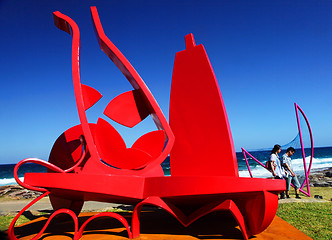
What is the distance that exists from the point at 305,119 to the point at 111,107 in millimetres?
7077

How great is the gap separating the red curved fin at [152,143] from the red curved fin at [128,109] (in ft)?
1.24

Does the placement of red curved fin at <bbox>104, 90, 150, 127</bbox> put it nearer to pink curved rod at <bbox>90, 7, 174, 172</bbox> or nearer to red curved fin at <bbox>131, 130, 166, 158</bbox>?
pink curved rod at <bbox>90, 7, 174, 172</bbox>

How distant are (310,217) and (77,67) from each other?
641 centimetres

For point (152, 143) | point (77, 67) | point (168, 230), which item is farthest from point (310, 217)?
point (77, 67)

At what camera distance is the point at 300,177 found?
33.7ft

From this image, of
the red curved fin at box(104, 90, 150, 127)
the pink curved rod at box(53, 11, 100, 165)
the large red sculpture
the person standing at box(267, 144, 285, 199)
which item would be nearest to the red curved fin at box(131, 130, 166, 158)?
the large red sculpture

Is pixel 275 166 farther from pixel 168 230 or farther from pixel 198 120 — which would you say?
pixel 168 230

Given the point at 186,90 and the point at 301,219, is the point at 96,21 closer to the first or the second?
the point at 186,90

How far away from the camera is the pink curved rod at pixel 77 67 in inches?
195

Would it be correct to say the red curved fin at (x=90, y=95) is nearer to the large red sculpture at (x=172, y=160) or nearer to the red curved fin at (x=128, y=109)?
the large red sculpture at (x=172, y=160)

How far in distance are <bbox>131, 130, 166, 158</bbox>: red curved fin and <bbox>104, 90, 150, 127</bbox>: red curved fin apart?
38 centimetres

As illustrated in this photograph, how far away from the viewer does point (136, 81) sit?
17.1 ft

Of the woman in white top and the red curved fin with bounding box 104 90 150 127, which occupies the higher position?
the red curved fin with bounding box 104 90 150 127

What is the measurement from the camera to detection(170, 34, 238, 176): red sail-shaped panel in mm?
4688
